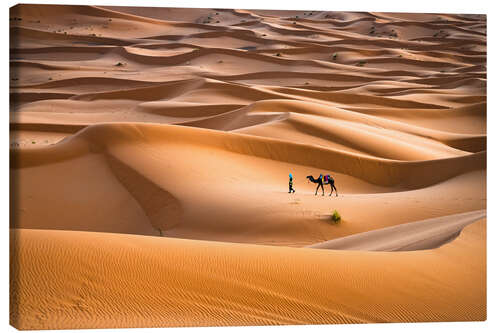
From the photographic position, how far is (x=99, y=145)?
1253 cm

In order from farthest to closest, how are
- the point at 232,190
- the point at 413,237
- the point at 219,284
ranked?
the point at 232,190
the point at 413,237
the point at 219,284

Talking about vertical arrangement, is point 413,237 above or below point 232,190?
below

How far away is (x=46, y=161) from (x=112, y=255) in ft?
23.2

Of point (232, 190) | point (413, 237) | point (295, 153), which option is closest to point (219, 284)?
point (413, 237)

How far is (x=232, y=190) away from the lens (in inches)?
435

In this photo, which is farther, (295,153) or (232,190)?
(295,153)

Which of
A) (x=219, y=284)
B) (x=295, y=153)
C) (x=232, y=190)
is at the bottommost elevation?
(x=219, y=284)

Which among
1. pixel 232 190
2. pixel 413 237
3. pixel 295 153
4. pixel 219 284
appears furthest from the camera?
pixel 295 153

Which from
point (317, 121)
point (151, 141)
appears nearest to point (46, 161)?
point (151, 141)

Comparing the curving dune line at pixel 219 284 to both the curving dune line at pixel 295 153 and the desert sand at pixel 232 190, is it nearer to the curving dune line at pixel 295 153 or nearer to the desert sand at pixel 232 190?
the desert sand at pixel 232 190

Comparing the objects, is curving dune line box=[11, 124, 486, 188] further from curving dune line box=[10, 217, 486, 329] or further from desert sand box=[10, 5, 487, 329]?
curving dune line box=[10, 217, 486, 329]

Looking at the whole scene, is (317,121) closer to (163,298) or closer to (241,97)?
(241,97)

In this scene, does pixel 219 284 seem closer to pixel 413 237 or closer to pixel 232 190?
pixel 413 237

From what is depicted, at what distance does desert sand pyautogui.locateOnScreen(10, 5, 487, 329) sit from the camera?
5.11 m
